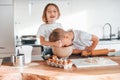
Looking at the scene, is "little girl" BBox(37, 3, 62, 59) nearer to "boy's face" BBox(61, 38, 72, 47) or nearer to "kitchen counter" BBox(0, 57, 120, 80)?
"boy's face" BBox(61, 38, 72, 47)

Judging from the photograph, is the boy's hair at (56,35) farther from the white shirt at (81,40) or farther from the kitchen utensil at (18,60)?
the kitchen utensil at (18,60)

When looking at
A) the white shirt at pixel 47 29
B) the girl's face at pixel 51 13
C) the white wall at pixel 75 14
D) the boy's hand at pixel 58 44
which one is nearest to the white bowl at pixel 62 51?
the boy's hand at pixel 58 44

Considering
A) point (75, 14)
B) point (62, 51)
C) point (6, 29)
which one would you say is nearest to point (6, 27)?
point (6, 29)

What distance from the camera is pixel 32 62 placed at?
71.7 inches

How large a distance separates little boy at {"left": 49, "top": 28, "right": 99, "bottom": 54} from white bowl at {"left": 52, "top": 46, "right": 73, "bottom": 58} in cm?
6

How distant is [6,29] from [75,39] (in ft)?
4.97

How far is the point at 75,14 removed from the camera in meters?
3.63

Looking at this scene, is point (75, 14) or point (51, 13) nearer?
point (51, 13)

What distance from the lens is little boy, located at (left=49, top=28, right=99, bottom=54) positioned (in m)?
1.99

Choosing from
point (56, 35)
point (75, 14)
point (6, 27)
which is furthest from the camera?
point (75, 14)

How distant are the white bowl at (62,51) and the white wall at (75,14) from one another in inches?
57.1

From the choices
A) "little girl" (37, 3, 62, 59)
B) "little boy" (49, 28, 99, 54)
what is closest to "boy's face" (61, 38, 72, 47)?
"little boy" (49, 28, 99, 54)

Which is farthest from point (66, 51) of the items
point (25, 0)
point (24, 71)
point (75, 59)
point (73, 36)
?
point (25, 0)

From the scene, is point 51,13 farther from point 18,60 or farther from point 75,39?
point 18,60
